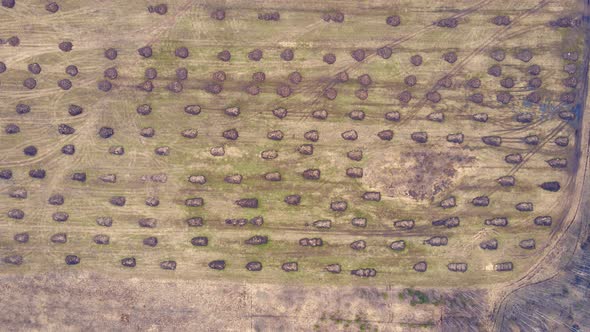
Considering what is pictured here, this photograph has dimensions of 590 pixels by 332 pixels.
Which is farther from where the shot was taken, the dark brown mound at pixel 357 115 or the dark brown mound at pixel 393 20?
the dark brown mound at pixel 357 115

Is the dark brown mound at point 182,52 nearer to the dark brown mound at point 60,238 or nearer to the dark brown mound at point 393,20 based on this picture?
the dark brown mound at point 393,20

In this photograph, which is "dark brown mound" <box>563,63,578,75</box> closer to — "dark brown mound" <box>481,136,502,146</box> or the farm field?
the farm field

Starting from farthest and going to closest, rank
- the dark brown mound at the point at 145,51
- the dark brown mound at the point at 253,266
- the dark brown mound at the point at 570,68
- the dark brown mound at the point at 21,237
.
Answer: the dark brown mound at the point at 21,237 < the dark brown mound at the point at 253,266 < the dark brown mound at the point at 570,68 < the dark brown mound at the point at 145,51

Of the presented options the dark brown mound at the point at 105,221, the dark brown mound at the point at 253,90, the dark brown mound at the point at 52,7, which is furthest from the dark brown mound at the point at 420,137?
the dark brown mound at the point at 52,7

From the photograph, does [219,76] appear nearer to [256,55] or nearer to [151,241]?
[256,55]

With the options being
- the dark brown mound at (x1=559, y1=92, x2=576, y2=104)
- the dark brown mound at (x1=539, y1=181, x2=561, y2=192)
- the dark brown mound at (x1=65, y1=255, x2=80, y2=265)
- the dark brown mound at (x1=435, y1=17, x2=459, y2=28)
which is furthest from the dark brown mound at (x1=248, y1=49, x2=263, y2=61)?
the dark brown mound at (x1=539, y1=181, x2=561, y2=192)

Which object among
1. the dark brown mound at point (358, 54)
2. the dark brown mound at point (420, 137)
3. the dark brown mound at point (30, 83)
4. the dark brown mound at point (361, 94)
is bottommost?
the dark brown mound at point (420, 137)

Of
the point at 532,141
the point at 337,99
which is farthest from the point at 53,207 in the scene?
the point at 532,141
